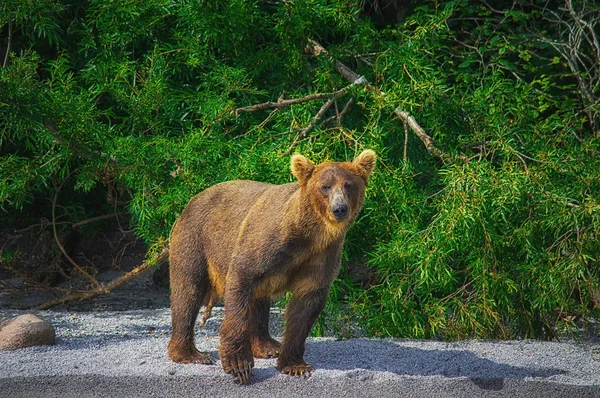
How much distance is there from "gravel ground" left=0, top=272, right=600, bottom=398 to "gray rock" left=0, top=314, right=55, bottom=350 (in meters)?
0.09

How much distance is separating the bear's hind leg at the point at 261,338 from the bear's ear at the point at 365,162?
1093mm

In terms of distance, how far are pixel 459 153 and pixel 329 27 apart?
66.1 inches

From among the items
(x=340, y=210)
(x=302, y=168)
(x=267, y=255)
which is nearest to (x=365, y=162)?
(x=302, y=168)

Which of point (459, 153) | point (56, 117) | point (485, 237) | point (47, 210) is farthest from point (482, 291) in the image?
point (47, 210)

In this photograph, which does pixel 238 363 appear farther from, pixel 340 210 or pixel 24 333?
pixel 24 333

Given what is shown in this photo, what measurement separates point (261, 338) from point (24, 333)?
1.49 m

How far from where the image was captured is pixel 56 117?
6980 mm

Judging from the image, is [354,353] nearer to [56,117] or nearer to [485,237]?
[485,237]

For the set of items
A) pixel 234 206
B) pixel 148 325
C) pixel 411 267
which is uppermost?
pixel 234 206

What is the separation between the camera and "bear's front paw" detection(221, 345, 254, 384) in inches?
193

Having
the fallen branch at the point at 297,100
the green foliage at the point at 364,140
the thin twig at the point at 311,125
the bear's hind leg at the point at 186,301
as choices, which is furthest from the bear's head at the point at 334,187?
the fallen branch at the point at 297,100

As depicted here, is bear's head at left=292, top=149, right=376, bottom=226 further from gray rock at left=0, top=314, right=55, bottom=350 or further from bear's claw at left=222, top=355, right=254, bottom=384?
gray rock at left=0, top=314, right=55, bottom=350

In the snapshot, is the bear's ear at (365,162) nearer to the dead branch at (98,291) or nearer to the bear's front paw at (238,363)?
the bear's front paw at (238,363)

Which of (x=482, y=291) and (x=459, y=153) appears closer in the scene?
(x=482, y=291)
